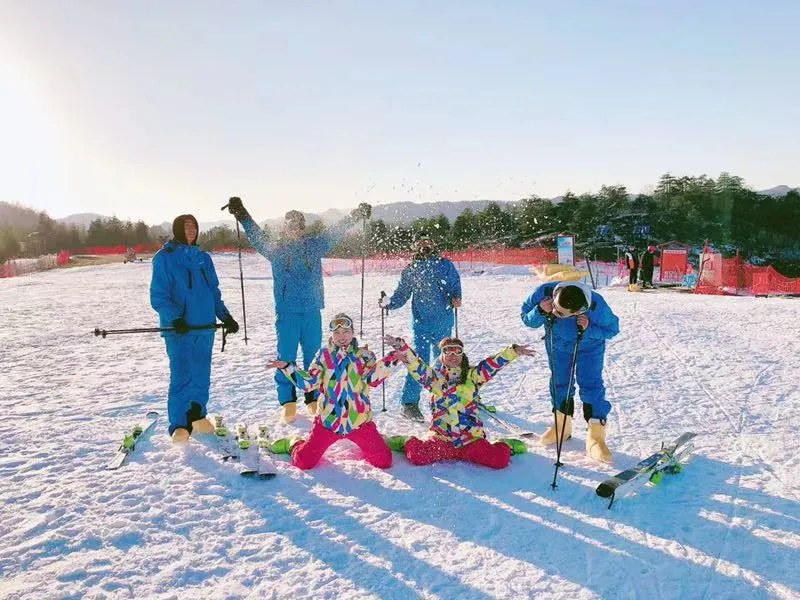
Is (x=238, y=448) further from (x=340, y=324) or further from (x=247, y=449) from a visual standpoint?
(x=340, y=324)

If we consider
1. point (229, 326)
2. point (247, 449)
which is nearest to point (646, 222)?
point (229, 326)

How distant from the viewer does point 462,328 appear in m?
11.5

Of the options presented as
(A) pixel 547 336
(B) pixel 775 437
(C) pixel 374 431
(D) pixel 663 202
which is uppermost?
(D) pixel 663 202

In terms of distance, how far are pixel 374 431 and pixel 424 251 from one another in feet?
6.80

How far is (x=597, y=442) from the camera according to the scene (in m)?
4.65

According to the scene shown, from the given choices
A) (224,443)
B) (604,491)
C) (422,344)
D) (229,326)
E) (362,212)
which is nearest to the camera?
(604,491)

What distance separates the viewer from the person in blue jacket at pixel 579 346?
14.7ft

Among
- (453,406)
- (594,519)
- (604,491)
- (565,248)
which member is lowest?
(594,519)

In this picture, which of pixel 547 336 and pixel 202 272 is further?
pixel 202 272

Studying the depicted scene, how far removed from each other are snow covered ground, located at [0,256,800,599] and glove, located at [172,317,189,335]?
109cm

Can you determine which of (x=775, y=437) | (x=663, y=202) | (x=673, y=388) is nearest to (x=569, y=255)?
(x=673, y=388)

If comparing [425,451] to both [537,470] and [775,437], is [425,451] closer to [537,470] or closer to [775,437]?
[537,470]

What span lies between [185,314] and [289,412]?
1531mm

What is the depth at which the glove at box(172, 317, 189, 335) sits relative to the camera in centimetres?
475
